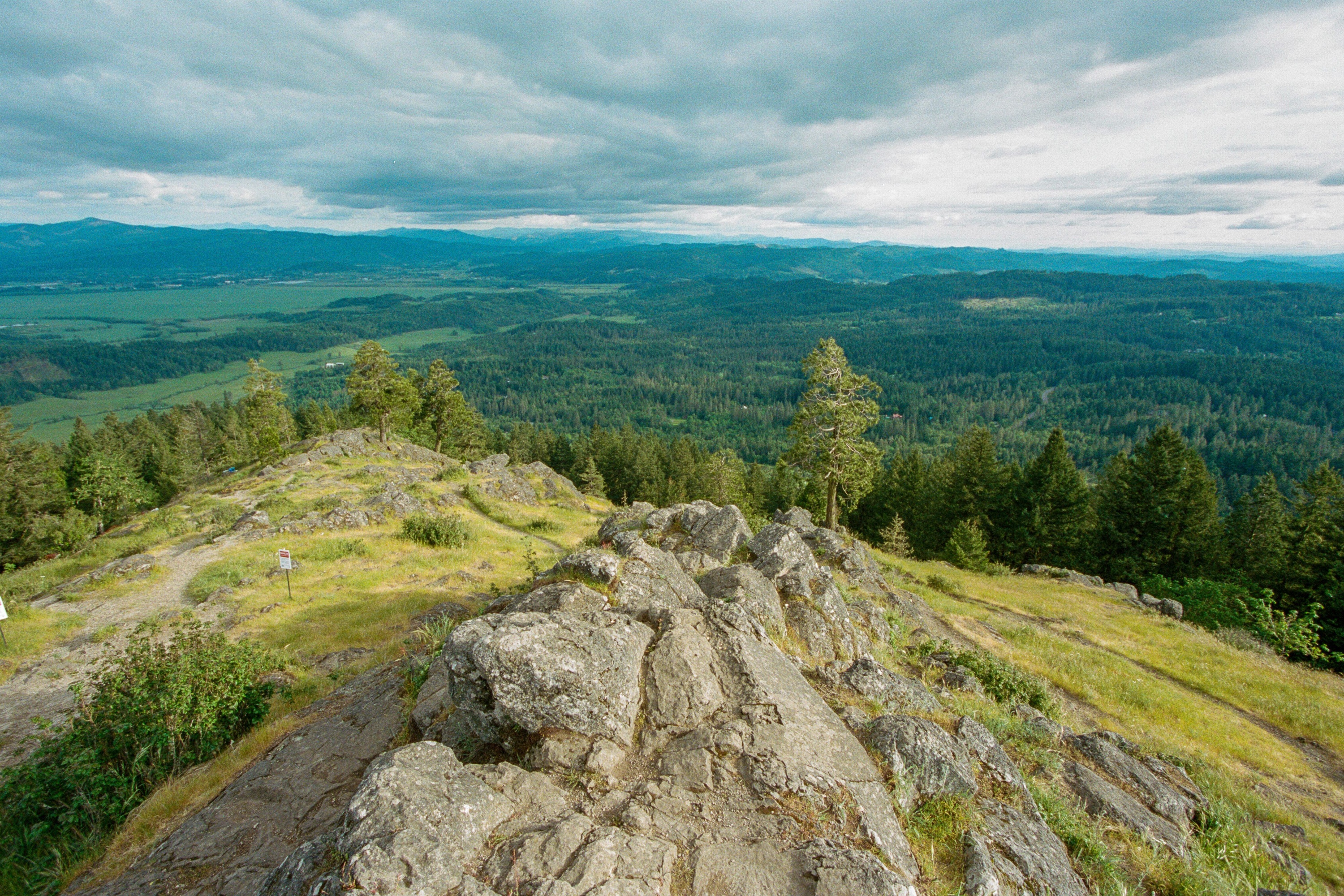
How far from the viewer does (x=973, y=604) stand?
26766mm

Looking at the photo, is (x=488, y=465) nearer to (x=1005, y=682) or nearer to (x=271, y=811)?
(x=271, y=811)

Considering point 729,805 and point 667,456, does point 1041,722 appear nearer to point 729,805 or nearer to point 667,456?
point 729,805

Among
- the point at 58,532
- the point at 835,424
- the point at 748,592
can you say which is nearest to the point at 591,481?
the point at 835,424

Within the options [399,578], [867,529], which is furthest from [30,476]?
[867,529]

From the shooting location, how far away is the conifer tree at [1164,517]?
45.5 meters

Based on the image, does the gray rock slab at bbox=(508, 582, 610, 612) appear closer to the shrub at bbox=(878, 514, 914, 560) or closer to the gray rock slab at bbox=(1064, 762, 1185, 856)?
the gray rock slab at bbox=(1064, 762, 1185, 856)

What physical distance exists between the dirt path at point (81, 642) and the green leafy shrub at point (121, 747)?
1.48m

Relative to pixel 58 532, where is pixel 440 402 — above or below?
above

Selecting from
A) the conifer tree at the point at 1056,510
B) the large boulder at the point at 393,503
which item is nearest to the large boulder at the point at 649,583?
the large boulder at the point at 393,503

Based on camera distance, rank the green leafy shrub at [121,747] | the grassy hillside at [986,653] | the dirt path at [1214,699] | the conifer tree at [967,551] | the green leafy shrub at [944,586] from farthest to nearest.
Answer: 1. the conifer tree at [967,551]
2. the green leafy shrub at [944,586]
3. the dirt path at [1214,699]
4. the green leafy shrub at [121,747]
5. the grassy hillside at [986,653]

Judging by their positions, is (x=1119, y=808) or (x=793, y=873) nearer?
(x=793, y=873)

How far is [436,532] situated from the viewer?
29984mm

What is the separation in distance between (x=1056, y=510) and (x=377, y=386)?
6005 cm

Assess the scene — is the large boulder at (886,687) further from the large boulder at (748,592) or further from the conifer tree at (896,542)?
the conifer tree at (896,542)
